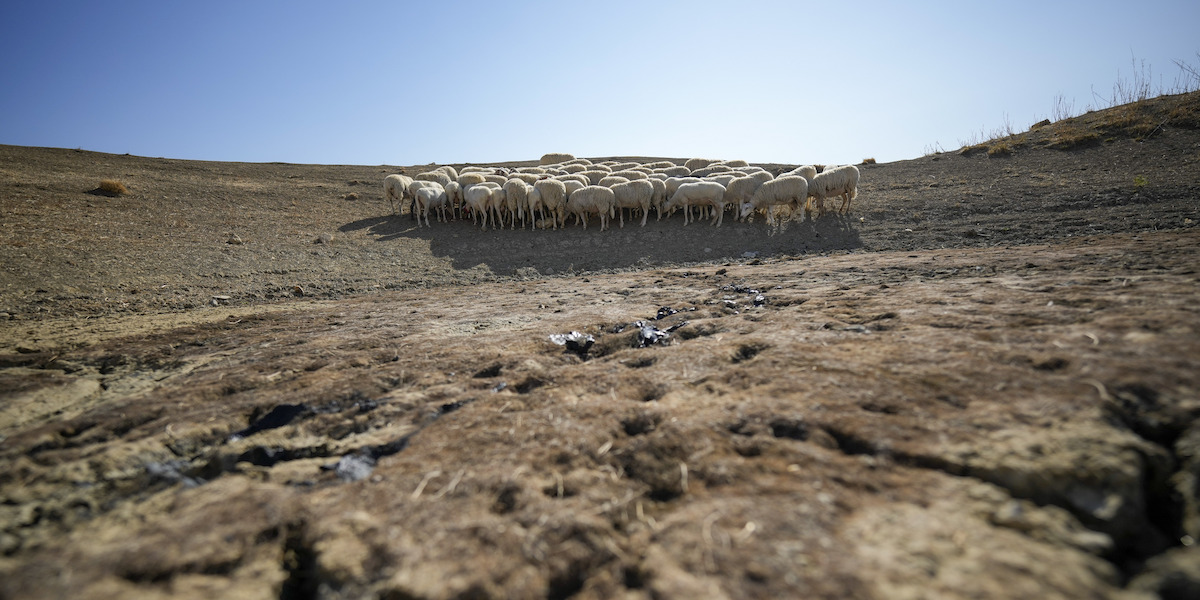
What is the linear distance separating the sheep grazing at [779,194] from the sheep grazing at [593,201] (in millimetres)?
3935

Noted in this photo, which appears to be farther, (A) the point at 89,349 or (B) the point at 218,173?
(B) the point at 218,173

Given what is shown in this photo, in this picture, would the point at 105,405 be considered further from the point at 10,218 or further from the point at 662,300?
the point at 10,218

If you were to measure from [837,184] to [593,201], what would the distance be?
22.7ft

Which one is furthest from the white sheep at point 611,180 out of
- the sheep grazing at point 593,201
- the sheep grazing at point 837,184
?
the sheep grazing at point 837,184

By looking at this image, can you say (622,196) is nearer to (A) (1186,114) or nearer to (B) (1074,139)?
(B) (1074,139)

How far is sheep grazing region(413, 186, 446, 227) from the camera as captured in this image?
14.9m

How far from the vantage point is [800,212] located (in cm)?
1362

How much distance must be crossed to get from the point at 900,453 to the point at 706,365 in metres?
1.39

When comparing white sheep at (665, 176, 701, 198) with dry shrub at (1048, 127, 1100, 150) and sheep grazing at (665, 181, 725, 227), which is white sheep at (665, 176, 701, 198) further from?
dry shrub at (1048, 127, 1100, 150)

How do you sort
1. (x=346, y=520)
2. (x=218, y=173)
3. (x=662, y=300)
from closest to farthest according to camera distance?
1. (x=346, y=520)
2. (x=662, y=300)
3. (x=218, y=173)

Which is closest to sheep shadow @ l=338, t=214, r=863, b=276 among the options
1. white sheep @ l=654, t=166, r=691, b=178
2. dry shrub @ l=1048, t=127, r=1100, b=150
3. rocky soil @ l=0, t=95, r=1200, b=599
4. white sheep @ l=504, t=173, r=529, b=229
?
white sheep @ l=504, t=173, r=529, b=229

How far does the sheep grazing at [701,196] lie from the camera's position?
13.8 metres

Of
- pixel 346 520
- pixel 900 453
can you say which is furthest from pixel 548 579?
pixel 900 453

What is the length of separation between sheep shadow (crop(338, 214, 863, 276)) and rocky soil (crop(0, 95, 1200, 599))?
520 cm
